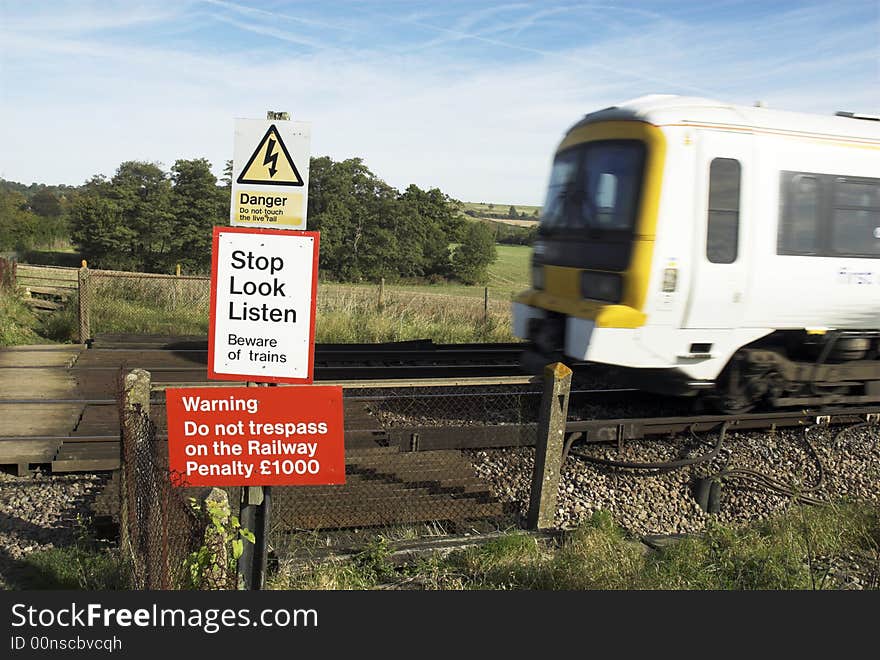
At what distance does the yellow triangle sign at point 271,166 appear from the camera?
3924mm

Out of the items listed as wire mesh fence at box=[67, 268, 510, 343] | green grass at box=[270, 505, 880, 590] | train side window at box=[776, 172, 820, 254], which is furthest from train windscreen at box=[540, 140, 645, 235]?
wire mesh fence at box=[67, 268, 510, 343]

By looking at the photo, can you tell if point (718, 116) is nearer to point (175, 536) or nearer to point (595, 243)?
point (595, 243)

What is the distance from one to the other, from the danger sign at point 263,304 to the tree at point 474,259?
40647 millimetres

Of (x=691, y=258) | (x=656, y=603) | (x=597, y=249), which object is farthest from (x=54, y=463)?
(x=691, y=258)

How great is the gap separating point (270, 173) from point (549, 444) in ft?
11.1

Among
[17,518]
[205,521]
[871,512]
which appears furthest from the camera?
[871,512]

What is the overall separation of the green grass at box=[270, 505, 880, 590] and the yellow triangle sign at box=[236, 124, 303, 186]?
2446mm

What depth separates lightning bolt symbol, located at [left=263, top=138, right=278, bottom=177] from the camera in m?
3.93

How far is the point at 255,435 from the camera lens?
3.94 meters

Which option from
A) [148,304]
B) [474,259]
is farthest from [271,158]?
[474,259]

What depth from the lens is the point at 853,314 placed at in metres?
9.08

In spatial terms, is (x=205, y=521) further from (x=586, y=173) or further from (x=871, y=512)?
(x=586, y=173)

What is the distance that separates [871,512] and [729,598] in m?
3.11

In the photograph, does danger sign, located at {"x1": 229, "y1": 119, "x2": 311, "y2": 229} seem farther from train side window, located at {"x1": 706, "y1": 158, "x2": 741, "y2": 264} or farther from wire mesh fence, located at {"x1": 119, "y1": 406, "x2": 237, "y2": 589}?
train side window, located at {"x1": 706, "y1": 158, "x2": 741, "y2": 264}
